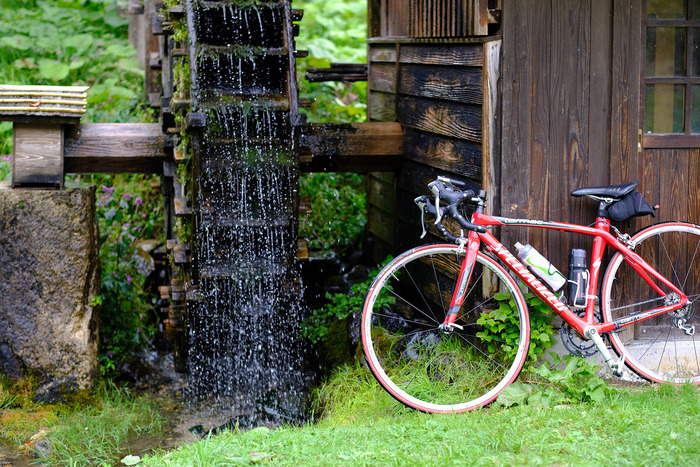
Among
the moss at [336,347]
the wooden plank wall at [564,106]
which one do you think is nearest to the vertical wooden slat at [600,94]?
the wooden plank wall at [564,106]

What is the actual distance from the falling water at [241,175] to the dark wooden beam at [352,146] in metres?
0.56

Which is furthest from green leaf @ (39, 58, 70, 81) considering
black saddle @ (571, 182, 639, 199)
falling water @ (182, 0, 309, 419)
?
black saddle @ (571, 182, 639, 199)

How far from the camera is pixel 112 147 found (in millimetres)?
5816

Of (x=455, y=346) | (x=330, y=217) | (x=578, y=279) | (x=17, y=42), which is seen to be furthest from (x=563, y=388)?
(x=17, y=42)

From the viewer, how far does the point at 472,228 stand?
4332 mm

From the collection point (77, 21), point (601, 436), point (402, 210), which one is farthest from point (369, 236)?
point (77, 21)

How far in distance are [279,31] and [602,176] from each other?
2.34 meters

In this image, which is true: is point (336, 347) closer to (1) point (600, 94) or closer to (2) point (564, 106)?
(2) point (564, 106)

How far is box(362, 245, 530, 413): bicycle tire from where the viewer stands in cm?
434

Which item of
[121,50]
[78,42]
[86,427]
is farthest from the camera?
[78,42]

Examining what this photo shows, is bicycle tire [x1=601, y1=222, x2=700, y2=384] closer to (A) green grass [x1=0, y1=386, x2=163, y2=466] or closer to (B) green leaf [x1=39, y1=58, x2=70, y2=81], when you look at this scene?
(A) green grass [x1=0, y1=386, x2=163, y2=466]

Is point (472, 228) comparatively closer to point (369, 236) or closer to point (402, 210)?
point (402, 210)

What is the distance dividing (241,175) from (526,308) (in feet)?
6.82

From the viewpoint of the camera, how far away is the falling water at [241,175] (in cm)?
534
